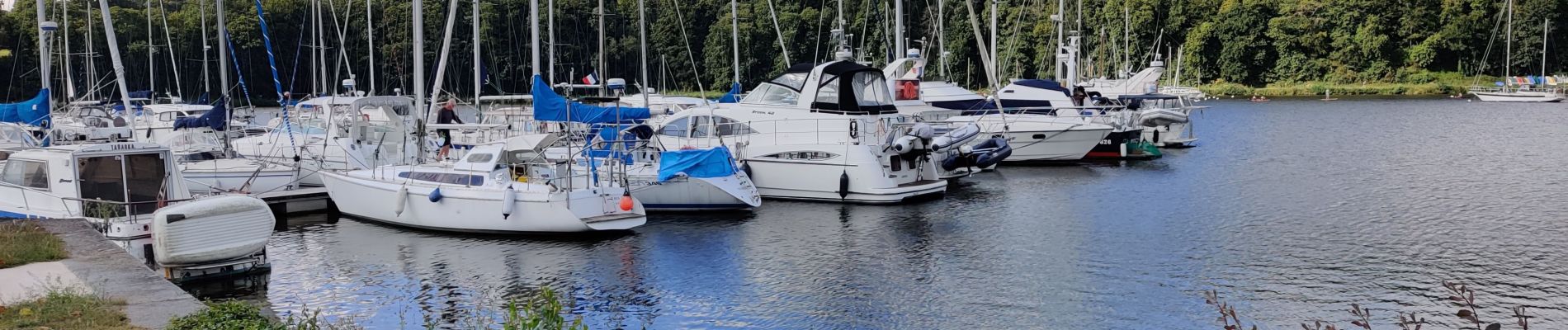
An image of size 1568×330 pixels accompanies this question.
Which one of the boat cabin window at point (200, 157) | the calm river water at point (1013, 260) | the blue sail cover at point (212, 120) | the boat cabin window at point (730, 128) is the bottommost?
the calm river water at point (1013, 260)

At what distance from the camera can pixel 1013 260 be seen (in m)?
21.3

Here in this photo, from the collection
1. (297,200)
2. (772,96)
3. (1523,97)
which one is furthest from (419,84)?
(1523,97)

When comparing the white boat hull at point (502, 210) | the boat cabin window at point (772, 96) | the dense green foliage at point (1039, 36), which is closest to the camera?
the white boat hull at point (502, 210)

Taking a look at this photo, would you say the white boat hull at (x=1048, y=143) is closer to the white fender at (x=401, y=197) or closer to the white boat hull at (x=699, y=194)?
the white boat hull at (x=699, y=194)

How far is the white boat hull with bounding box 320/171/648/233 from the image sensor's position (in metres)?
22.7

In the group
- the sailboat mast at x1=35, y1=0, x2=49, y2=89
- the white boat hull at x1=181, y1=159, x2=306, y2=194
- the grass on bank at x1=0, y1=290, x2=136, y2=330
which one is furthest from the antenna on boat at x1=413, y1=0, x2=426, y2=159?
the grass on bank at x1=0, y1=290, x2=136, y2=330

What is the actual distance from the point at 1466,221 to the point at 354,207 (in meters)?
23.0

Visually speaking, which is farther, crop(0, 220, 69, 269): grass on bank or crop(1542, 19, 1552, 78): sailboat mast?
crop(1542, 19, 1552, 78): sailboat mast

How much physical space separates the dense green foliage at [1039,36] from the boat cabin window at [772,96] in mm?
55018

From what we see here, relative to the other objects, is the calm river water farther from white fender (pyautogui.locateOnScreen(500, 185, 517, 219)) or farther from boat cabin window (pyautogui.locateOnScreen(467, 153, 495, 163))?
boat cabin window (pyautogui.locateOnScreen(467, 153, 495, 163))

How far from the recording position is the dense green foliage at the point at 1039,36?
291 feet

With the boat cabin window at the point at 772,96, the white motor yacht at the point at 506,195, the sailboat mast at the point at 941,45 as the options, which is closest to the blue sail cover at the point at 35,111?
the white motor yacht at the point at 506,195

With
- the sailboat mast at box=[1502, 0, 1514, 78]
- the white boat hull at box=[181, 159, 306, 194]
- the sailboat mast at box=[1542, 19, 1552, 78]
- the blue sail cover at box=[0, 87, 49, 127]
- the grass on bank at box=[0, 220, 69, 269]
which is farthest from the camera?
the sailboat mast at box=[1502, 0, 1514, 78]

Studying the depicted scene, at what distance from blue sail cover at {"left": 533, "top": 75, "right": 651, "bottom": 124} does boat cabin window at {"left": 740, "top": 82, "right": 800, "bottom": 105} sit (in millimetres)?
2960
